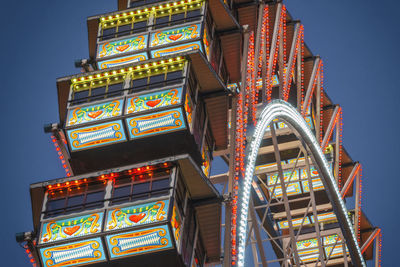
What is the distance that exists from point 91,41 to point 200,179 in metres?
10.2

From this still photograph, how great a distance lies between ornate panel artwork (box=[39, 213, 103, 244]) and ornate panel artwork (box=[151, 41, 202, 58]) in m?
7.50

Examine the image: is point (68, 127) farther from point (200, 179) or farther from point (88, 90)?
point (200, 179)

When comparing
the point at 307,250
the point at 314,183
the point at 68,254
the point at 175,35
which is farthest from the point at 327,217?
the point at 68,254

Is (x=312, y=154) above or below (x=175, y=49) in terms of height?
above

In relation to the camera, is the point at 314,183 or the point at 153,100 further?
the point at 314,183

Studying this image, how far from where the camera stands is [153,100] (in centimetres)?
2464

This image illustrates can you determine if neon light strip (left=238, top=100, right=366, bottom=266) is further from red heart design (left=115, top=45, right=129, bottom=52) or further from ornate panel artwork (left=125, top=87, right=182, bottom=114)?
red heart design (left=115, top=45, right=129, bottom=52)

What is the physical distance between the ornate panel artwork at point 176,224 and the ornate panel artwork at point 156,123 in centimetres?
309

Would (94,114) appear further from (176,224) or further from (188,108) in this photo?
(176,224)

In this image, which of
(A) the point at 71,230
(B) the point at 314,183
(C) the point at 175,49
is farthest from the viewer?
(B) the point at 314,183

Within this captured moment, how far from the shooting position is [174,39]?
27828 millimetres

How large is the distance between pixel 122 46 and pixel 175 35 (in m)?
2.07

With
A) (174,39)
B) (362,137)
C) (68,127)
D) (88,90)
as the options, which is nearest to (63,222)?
(68,127)

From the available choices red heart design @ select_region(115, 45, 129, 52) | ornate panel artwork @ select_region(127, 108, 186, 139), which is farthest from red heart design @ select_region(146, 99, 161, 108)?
red heart design @ select_region(115, 45, 129, 52)
